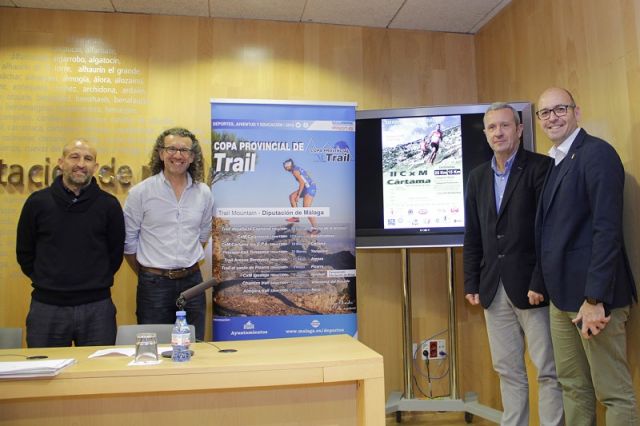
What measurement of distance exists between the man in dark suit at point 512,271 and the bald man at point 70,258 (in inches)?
81.0

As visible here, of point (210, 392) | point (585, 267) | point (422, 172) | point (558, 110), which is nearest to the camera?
point (210, 392)

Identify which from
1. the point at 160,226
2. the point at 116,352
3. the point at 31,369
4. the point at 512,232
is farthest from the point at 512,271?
the point at 31,369

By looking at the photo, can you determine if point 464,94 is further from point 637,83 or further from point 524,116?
point 637,83

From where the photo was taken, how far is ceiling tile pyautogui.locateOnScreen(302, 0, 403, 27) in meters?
3.57

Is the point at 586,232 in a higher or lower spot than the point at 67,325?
higher

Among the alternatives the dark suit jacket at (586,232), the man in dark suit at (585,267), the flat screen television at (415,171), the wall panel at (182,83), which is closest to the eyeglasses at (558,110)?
the man in dark suit at (585,267)

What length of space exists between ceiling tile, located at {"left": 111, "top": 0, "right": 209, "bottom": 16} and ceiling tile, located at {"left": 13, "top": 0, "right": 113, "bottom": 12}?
8 centimetres

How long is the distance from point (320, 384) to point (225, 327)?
1.73 m

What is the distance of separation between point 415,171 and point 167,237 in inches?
66.1

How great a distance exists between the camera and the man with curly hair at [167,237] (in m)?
2.92

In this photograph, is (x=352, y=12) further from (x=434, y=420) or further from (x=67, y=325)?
(x=434, y=420)

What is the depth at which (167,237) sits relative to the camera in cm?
295

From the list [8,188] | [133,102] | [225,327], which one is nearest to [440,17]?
[133,102]

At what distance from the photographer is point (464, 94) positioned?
406 cm
